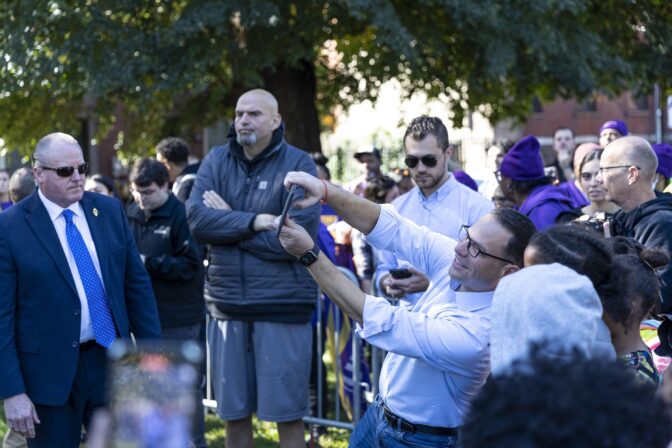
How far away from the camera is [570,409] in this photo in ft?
5.69

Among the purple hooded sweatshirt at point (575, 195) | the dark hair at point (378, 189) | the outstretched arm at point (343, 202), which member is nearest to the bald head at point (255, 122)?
the outstretched arm at point (343, 202)

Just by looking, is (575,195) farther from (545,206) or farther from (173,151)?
(173,151)

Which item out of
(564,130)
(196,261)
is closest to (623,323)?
(196,261)

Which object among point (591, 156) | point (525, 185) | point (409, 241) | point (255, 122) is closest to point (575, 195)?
point (591, 156)

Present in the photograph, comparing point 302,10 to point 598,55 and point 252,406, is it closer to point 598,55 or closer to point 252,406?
point 598,55

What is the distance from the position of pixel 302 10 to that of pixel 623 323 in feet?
39.4

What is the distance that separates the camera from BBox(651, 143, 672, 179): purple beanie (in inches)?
248

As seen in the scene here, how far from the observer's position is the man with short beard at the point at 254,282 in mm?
5684

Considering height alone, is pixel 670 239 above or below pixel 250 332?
above

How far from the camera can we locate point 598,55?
1470 cm

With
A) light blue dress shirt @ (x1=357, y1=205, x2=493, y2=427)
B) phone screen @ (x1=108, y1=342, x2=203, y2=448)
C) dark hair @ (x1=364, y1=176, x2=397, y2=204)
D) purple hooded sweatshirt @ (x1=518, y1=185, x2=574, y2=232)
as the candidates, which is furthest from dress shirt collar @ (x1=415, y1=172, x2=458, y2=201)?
phone screen @ (x1=108, y1=342, x2=203, y2=448)

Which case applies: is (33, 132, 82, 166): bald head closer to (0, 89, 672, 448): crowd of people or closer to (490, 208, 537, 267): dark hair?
(0, 89, 672, 448): crowd of people

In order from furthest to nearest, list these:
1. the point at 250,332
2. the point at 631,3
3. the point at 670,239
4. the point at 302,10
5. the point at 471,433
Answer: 1. the point at 631,3
2. the point at 302,10
3. the point at 250,332
4. the point at 670,239
5. the point at 471,433

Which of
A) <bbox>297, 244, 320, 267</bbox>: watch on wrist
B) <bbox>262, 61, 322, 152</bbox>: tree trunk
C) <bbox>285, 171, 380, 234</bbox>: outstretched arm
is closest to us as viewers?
<bbox>297, 244, 320, 267</bbox>: watch on wrist
